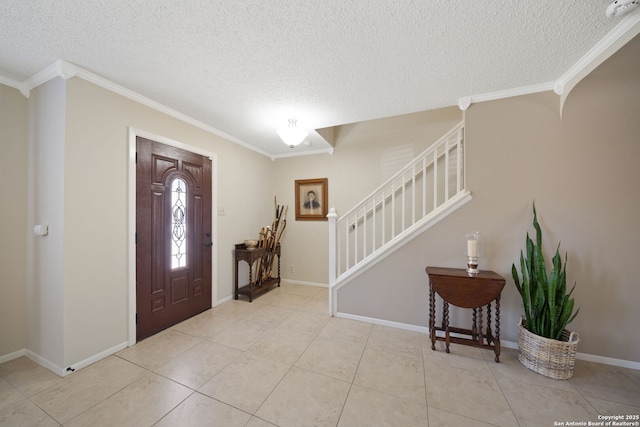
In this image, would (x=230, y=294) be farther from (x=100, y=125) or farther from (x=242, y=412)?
(x=100, y=125)

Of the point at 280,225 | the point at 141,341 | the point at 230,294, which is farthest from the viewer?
the point at 280,225

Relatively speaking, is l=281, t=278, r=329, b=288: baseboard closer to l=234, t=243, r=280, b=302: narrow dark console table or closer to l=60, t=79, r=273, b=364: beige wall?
l=234, t=243, r=280, b=302: narrow dark console table

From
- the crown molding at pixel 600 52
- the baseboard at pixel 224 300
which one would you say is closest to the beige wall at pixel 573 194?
the crown molding at pixel 600 52

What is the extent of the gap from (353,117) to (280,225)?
90.0 inches

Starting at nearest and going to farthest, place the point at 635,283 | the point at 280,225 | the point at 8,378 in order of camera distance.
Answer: the point at 8,378 < the point at 635,283 < the point at 280,225

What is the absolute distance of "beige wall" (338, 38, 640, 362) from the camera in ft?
5.86

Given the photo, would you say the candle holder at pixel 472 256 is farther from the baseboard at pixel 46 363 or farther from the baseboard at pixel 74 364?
the baseboard at pixel 46 363

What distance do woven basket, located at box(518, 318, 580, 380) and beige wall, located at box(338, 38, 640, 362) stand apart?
317mm

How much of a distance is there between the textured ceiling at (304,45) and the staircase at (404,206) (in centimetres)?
68

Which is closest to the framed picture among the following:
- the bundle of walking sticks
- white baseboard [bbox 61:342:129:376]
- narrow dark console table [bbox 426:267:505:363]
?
the bundle of walking sticks

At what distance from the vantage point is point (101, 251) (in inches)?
73.9

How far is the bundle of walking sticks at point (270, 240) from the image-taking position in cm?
358

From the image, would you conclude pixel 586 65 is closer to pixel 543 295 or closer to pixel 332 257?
pixel 543 295

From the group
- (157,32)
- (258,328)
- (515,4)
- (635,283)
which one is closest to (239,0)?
(157,32)
